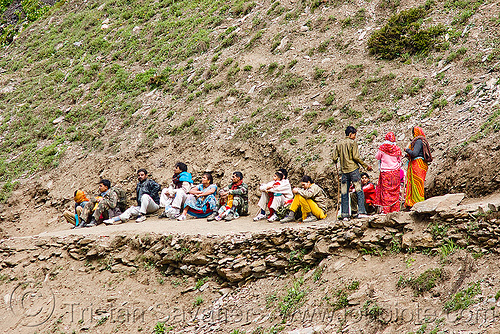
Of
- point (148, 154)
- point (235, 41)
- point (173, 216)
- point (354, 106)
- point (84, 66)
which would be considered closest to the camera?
point (173, 216)

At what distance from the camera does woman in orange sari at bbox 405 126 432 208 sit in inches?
383

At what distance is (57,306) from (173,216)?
3.44 meters

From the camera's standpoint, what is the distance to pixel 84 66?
2320cm

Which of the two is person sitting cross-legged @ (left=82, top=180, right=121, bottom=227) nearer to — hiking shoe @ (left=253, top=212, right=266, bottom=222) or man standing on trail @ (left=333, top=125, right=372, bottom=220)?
hiking shoe @ (left=253, top=212, right=266, bottom=222)

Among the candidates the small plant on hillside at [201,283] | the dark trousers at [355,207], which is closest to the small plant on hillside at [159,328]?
the small plant on hillside at [201,283]

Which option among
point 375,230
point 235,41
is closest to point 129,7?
point 235,41

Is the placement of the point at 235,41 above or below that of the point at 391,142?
above

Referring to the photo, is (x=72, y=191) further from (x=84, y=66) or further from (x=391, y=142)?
(x=391, y=142)

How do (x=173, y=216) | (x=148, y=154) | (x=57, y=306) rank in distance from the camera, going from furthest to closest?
(x=148, y=154) → (x=173, y=216) → (x=57, y=306)

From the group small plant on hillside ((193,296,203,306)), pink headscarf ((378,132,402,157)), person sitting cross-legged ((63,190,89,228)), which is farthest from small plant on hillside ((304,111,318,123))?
person sitting cross-legged ((63,190,89,228))

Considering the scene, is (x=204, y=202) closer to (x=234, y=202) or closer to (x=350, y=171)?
(x=234, y=202)

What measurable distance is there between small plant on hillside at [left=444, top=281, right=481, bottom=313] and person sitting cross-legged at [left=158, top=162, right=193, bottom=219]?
Result: 304 inches

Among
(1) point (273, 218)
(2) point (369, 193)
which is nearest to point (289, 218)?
(1) point (273, 218)

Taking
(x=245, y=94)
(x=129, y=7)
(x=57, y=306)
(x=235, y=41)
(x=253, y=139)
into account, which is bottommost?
(x=57, y=306)
